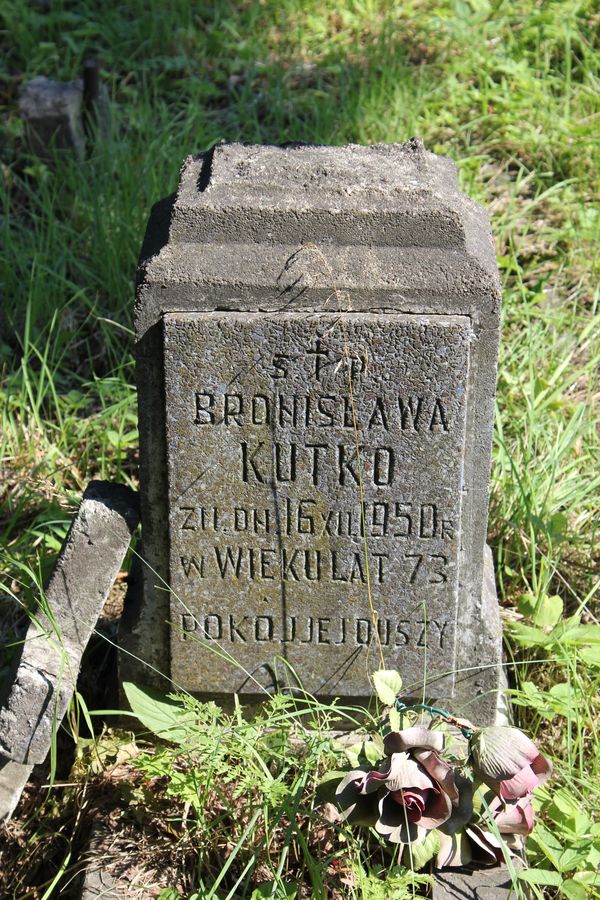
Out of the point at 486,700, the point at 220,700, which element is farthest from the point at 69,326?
the point at 486,700

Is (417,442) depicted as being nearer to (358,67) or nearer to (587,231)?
(587,231)

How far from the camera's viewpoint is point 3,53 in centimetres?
506

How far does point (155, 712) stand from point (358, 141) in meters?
2.62

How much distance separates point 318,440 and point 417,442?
0.63ft

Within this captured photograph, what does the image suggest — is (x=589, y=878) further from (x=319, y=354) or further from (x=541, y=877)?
(x=319, y=354)

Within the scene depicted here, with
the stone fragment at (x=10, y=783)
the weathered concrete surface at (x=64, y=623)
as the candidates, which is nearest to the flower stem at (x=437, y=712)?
the weathered concrete surface at (x=64, y=623)

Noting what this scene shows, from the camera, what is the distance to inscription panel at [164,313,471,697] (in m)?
2.02

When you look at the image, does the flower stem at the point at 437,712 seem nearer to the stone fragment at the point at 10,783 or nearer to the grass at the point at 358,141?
the grass at the point at 358,141

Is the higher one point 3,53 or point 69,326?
point 3,53

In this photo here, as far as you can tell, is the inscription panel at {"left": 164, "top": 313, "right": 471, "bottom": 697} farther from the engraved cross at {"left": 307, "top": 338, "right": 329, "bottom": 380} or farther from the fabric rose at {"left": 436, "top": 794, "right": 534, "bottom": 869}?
the fabric rose at {"left": 436, "top": 794, "right": 534, "bottom": 869}

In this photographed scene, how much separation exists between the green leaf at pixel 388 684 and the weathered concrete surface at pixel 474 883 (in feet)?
1.11

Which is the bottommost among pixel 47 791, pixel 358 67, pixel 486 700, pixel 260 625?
pixel 47 791

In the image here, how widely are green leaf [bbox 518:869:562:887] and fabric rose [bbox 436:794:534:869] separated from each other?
0.06 metres

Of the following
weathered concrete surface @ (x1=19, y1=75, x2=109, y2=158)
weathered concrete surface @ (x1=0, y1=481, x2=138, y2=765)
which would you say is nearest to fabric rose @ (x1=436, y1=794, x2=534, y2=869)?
weathered concrete surface @ (x1=0, y1=481, x2=138, y2=765)
